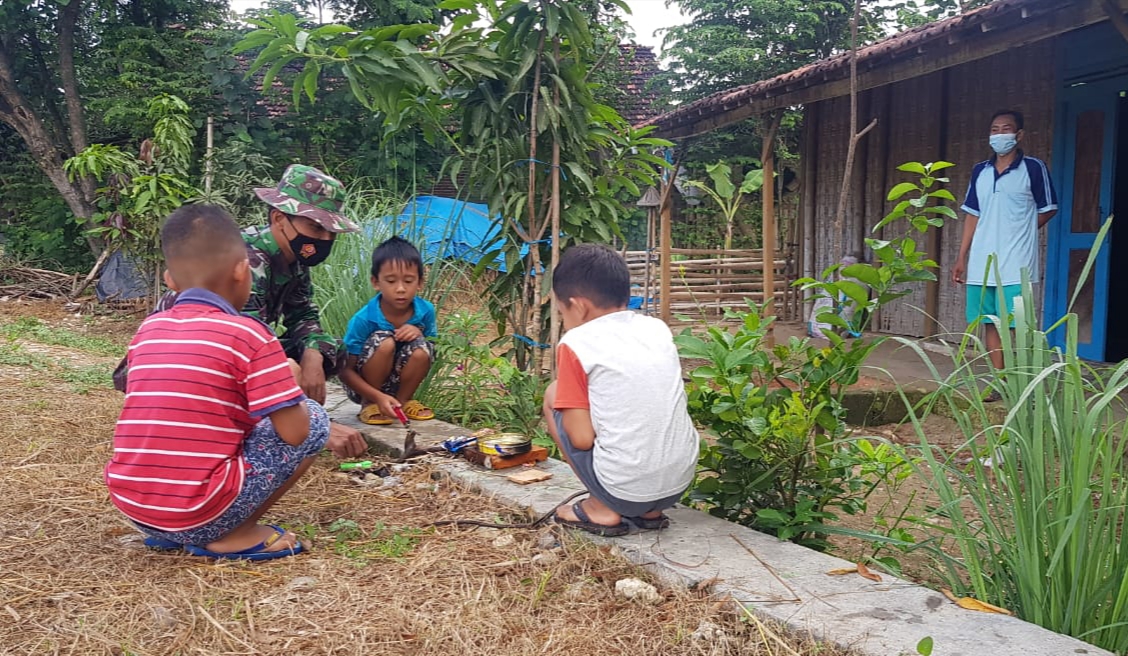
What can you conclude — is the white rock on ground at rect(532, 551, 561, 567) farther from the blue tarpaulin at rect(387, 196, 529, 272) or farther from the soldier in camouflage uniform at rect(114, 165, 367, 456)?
the blue tarpaulin at rect(387, 196, 529, 272)

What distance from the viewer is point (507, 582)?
237 centimetres

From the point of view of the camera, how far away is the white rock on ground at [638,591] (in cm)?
222

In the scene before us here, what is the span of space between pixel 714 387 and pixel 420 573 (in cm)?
109

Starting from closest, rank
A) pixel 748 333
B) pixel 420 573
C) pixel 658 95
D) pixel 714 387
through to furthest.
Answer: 1. pixel 420 573
2. pixel 748 333
3. pixel 714 387
4. pixel 658 95

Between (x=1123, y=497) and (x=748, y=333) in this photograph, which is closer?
(x=1123, y=497)

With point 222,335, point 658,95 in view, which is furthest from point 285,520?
point 658,95

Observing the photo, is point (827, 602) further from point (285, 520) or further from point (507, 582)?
point (285, 520)

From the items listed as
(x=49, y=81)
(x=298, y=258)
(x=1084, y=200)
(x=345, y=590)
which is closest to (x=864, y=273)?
(x=345, y=590)

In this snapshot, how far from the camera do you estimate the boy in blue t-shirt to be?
399cm

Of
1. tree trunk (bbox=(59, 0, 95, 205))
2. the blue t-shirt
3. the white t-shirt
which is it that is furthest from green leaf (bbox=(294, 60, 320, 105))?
tree trunk (bbox=(59, 0, 95, 205))

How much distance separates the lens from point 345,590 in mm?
2295

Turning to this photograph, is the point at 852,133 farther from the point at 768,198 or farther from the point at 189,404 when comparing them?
the point at 768,198

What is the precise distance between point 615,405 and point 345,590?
2.90 feet

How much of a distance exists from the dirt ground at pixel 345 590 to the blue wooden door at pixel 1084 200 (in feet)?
17.1
